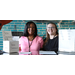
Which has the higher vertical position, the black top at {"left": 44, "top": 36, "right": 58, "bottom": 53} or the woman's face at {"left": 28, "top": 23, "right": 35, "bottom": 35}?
the woman's face at {"left": 28, "top": 23, "right": 35, "bottom": 35}

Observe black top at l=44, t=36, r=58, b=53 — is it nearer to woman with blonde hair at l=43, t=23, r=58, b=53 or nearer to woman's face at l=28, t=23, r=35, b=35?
woman with blonde hair at l=43, t=23, r=58, b=53

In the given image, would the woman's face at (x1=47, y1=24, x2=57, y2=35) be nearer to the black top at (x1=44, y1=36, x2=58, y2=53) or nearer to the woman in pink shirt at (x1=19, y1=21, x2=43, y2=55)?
the black top at (x1=44, y1=36, x2=58, y2=53)

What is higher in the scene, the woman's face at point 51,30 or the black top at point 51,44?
the woman's face at point 51,30

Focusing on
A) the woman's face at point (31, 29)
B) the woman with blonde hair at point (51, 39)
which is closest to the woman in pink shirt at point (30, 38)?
the woman's face at point (31, 29)

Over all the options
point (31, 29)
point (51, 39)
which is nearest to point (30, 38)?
point (31, 29)

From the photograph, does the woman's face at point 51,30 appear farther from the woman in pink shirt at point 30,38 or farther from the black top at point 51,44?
the woman in pink shirt at point 30,38

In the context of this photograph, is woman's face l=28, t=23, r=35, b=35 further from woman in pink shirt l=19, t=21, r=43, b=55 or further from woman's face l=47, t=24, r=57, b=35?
woman's face l=47, t=24, r=57, b=35

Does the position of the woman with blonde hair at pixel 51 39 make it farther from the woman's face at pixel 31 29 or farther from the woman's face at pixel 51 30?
the woman's face at pixel 31 29

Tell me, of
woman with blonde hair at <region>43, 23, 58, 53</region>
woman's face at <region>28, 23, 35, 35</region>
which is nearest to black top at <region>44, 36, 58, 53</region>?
woman with blonde hair at <region>43, 23, 58, 53</region>

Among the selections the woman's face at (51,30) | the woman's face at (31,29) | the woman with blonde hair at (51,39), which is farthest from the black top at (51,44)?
the woman's face at (31,29)

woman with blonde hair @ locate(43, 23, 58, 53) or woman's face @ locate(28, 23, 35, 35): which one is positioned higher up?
woman's face @ locate(28, 23, 35, 35)

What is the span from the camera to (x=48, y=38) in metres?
2.02

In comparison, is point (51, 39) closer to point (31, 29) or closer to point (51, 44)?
point (51, 44)
